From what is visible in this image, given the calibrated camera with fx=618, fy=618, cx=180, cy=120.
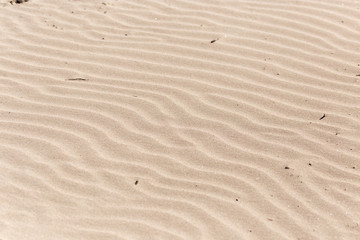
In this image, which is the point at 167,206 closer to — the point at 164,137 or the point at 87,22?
the point at 164,137

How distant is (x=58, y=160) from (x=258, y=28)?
100 inches

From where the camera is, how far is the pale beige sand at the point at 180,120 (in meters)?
4.02

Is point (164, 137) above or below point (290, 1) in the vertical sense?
below

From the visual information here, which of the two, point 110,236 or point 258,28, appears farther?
point 258,28

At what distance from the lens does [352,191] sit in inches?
166

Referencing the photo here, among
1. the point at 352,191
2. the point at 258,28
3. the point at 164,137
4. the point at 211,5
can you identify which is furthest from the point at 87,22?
the point at 352,191

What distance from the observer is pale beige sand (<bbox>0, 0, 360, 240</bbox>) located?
4020 mm

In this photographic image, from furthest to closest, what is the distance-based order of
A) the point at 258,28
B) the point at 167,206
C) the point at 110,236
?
the point at 258,28, the point at 167,206, the point at 110,236

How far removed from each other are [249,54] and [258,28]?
511 millimetres

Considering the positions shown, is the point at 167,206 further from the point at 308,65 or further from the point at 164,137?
the point at 308,65

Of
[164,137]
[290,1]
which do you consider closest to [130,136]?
[164,137]

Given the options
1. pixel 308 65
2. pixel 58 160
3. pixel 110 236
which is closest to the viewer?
pixel 110 236

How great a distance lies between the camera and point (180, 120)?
4.89 meters

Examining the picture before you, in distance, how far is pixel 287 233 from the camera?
12.7 feet
